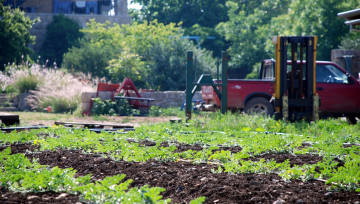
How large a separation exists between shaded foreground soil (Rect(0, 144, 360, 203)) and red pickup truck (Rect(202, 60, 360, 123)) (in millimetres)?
7618

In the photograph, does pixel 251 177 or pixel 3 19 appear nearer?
pixel 251 177

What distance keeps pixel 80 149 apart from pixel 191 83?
217 inches

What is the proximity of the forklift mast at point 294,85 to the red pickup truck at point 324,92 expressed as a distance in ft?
4.40

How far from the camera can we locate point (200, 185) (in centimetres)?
431

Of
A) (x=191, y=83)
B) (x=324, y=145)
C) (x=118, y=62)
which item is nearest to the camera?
(x=324, y=145)

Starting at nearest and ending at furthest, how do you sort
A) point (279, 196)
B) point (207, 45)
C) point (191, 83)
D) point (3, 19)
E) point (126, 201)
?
point (126, 201)
point (279, 196)
point (191, 83)
point (3, 19)
point (207, 45)

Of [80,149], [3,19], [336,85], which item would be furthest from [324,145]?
[3,19]

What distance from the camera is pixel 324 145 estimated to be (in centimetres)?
654

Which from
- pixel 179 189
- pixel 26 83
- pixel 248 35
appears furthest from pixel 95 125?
pixel 248 35

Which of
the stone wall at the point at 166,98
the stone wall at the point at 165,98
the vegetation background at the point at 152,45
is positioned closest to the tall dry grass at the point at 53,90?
the vegetation background at the point at 152,45

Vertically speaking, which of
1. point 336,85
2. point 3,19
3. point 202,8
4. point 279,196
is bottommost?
point 279,196

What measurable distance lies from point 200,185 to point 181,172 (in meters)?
0.63

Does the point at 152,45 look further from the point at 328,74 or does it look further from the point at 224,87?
the point at 224,87

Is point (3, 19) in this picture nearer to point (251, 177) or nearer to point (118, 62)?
point (118, 62)
